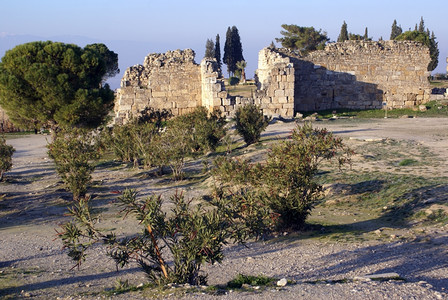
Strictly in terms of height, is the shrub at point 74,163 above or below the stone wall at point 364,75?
below

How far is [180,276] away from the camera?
5812 millimetres

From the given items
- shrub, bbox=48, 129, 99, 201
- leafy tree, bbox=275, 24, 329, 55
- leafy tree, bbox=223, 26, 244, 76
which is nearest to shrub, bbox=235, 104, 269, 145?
shrub, bbox=48, 129, 99, 201

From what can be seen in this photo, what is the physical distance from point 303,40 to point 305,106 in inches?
1009

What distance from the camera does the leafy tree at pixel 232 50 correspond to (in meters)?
57.9

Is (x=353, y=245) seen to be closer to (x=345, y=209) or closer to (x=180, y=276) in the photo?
(x=345, y=209)

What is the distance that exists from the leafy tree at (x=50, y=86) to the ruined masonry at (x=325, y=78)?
2.90 m

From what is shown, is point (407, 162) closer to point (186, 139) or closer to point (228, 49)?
point (186, 139)

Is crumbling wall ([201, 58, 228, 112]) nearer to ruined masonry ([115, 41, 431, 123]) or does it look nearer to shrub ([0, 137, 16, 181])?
ruined masonry ([115, 41, 431, 123])

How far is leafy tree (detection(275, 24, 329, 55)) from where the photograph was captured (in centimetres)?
4894

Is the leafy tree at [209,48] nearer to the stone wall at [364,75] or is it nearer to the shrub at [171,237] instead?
the stone wall at [364,75]

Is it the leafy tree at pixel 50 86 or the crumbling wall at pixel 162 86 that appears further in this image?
the crumbling wall at pixel 162 86

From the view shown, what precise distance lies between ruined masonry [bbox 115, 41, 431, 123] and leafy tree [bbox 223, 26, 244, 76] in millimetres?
32456

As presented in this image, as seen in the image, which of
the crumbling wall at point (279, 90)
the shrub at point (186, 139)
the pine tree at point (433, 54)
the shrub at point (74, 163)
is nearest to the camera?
the shrub at point (74, 163)

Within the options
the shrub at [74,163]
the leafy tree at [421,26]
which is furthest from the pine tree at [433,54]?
the shrub at [74,163]
